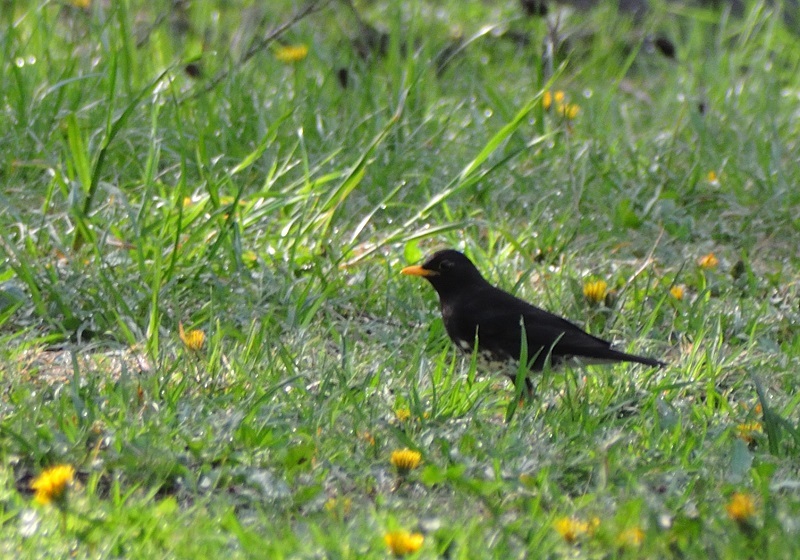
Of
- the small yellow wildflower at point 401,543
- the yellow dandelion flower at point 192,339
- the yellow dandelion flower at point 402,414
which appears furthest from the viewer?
the yellow dandelion flower at point 192,339

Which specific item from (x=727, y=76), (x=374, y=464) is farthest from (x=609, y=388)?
(x=727, y=76)

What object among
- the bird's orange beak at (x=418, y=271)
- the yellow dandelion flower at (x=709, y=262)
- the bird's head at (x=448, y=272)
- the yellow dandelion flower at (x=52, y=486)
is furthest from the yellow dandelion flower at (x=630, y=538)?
the yellow dandelion flower at (x=709, y=262)

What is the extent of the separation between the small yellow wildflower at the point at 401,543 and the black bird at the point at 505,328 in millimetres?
1354

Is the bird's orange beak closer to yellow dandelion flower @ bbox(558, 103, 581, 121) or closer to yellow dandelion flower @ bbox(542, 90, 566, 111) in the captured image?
yellow dandelion flower @ bbox(542, 90, 566, 111)

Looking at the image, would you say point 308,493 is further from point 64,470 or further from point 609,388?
point 609,388

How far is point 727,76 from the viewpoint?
6.90m

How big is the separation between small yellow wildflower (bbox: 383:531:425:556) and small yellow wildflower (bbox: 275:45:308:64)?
A: 420 centimetres

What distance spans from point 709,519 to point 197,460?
121 cm

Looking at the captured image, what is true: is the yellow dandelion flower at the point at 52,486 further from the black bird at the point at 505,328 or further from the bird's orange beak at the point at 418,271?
the bird's orange beak at the point at 418,271

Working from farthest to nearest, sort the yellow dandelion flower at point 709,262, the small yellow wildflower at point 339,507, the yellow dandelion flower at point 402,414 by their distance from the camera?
the yellow dandelion flower at point 709,262 → the yellow dandelion flower at point 402,414 → the small yellow wildflower at point 339,507

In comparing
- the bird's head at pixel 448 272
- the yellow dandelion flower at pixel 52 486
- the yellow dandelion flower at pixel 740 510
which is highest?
the yellow dandelion flower at pixel 52 486

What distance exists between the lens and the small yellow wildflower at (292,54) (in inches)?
256

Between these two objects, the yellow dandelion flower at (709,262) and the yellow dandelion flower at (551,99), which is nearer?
the yellow dandelion flower at (709,262)

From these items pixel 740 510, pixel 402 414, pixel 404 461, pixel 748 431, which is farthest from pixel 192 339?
pixel 740 510
